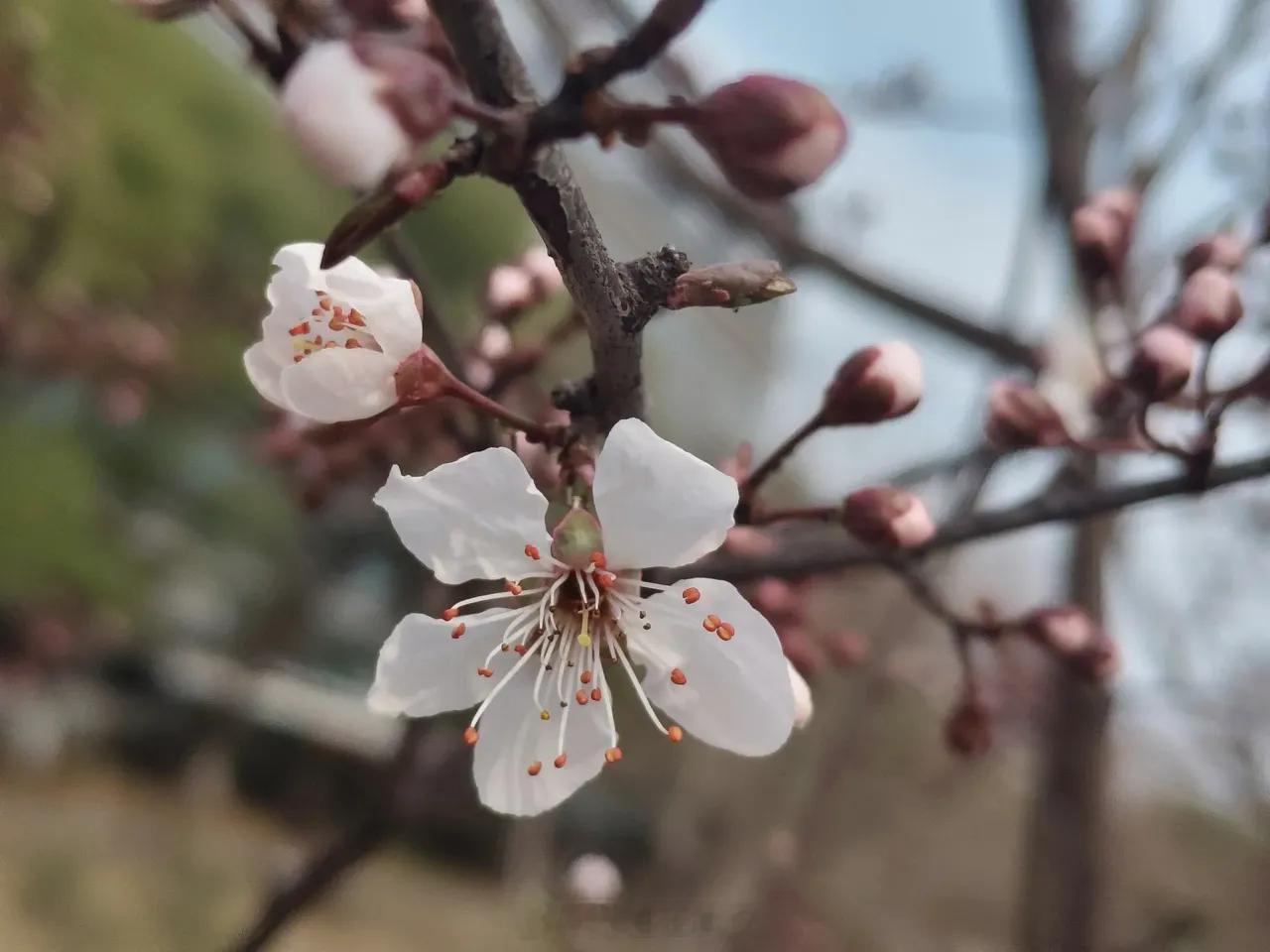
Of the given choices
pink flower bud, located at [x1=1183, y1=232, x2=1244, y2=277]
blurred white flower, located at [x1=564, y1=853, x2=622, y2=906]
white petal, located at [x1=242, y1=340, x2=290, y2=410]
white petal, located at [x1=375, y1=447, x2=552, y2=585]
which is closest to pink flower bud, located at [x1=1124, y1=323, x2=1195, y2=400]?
pink flower bud, located at [x1=1183, y1=232, x2=1244, y2=277]

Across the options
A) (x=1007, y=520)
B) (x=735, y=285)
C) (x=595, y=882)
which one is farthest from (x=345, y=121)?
(x=595, y=882)

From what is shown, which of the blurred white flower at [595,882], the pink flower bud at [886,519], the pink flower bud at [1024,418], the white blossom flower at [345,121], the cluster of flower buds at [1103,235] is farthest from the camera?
the blurred white flower at [595,882]

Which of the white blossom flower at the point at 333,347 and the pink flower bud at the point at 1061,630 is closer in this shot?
the white blossom flower at the point at 333,347

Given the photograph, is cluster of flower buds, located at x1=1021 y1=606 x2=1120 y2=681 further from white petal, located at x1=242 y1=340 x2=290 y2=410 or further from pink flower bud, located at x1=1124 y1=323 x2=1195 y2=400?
white petal, located at x1=242 y1=340 x2=290 y2=410

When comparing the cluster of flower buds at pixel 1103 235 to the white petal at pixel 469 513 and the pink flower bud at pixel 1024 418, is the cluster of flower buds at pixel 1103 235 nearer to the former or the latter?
the pink flower bud at pixel 1024 418

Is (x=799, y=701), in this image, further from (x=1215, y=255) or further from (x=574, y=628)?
(x=1215, y=255)

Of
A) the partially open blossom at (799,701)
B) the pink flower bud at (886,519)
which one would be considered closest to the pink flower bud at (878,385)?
the pink flower bud at (886,519)
